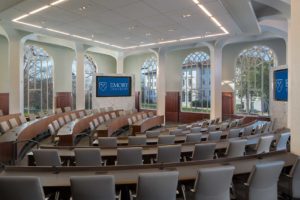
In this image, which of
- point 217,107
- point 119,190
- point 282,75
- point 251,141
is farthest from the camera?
point 217,107

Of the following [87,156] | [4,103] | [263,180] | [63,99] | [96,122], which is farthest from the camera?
[63,99]

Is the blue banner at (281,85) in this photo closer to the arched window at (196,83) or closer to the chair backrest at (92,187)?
the arched window at (196,83)

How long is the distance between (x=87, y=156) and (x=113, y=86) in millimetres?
10274

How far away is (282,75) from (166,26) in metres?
5.10

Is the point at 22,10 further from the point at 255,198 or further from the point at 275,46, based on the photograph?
the point at 275,46

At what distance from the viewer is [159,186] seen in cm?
268

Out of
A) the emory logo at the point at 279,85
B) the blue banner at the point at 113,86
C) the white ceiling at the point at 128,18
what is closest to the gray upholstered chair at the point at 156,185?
the white ceiling at the point at 128,18

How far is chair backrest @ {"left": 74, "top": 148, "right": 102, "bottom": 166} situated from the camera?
13.8ft

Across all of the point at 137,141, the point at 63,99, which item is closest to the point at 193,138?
the point at 137,141

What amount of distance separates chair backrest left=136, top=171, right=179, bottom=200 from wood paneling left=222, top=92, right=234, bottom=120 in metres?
13.7

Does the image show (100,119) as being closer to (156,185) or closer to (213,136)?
(213,136)

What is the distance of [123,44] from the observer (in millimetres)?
14500

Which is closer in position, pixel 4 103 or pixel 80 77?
pixel 4 103

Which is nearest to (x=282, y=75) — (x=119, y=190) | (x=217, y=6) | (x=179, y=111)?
(x=217, y=6)
